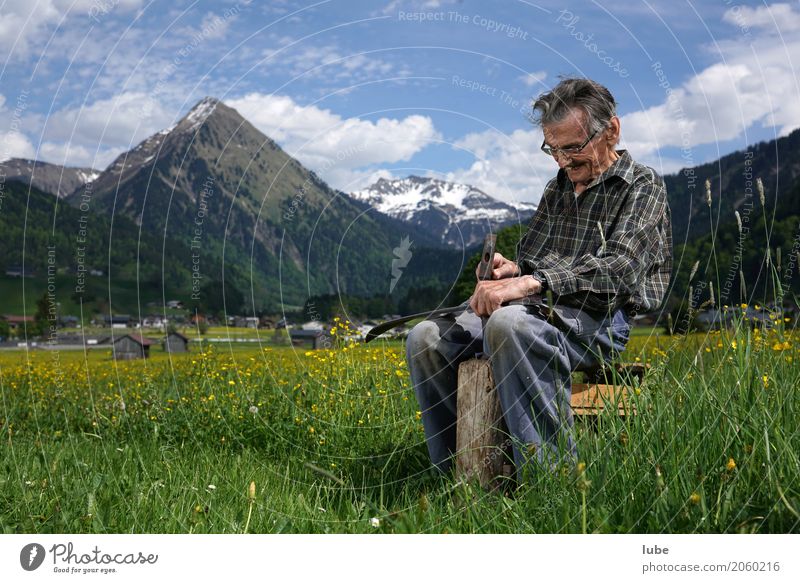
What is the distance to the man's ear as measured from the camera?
11.9ft

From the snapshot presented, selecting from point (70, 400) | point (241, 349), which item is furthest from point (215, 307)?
point (70, 400)

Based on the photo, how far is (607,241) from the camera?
11.7ft

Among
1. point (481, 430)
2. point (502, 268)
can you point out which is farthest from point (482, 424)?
point (502, 268)

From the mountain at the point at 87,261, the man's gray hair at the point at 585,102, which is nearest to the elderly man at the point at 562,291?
the man's gray hair at the point at 585,102

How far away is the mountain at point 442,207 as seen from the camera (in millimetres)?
4172

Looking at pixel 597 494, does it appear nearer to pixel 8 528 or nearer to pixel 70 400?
pixel 8 528

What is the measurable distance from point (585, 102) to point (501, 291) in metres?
1.04

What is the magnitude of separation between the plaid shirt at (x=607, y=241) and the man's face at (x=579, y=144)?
0.06 metres

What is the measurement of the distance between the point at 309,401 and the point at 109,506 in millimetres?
2344

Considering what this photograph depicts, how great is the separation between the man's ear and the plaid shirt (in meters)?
0.11

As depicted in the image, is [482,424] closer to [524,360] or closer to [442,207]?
[524,360]

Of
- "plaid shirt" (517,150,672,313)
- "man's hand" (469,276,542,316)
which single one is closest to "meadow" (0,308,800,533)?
"plaid shirt" (517,150,672,313)

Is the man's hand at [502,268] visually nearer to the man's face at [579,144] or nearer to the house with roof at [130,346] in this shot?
the man's face at [579,144]

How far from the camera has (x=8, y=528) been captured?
3.10 metres
